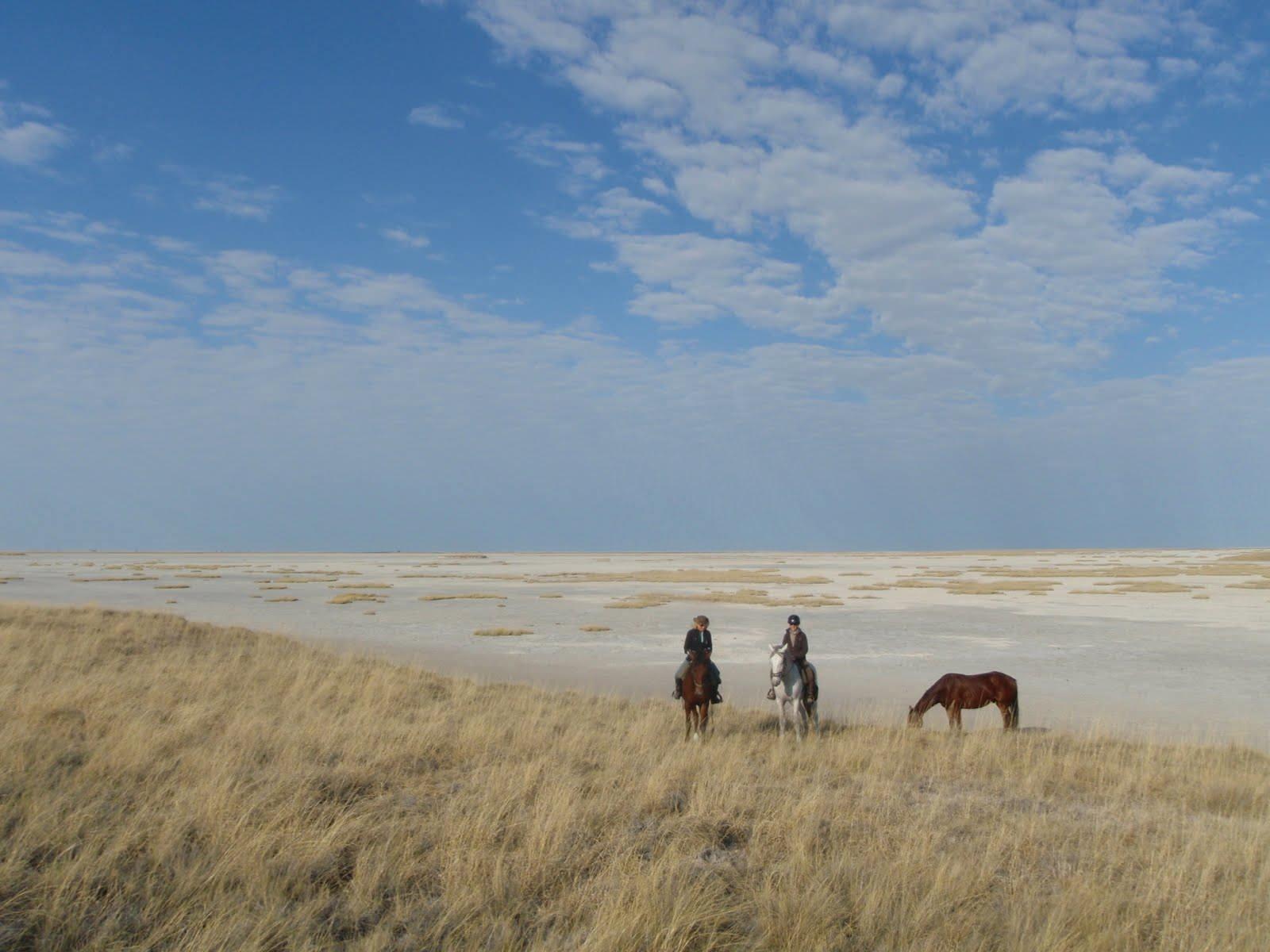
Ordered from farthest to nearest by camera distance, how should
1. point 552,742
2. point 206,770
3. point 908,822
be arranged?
point 552,742 → point 206,770 → point 908,822

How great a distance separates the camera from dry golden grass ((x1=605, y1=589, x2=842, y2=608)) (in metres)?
42.8

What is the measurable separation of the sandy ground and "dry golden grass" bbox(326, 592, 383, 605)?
853 mm

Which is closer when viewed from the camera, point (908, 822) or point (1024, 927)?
point (1024, 927)

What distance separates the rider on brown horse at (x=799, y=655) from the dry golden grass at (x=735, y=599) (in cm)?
2960

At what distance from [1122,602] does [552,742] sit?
136 feet

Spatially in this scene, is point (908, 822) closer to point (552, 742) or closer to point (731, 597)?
point (552, 742)

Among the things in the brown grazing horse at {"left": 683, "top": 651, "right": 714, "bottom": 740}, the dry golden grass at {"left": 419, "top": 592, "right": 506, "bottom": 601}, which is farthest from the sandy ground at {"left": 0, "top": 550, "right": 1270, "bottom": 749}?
the brown grazing horse at {"left": 683, "top": 651, "right": 714, "bottom": 740}

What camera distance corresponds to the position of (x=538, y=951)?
193 inches

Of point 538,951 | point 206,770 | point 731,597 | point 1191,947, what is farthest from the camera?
point 731,597

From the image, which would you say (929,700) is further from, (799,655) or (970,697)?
(799,655)

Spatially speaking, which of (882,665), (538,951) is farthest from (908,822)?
(882,665)

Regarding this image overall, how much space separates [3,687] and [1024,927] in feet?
45.4

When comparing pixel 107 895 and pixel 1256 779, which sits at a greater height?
pixel 107 895

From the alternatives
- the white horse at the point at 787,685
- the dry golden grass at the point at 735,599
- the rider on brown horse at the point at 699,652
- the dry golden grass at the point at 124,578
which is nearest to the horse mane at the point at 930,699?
the white horse at the point at 787,685
